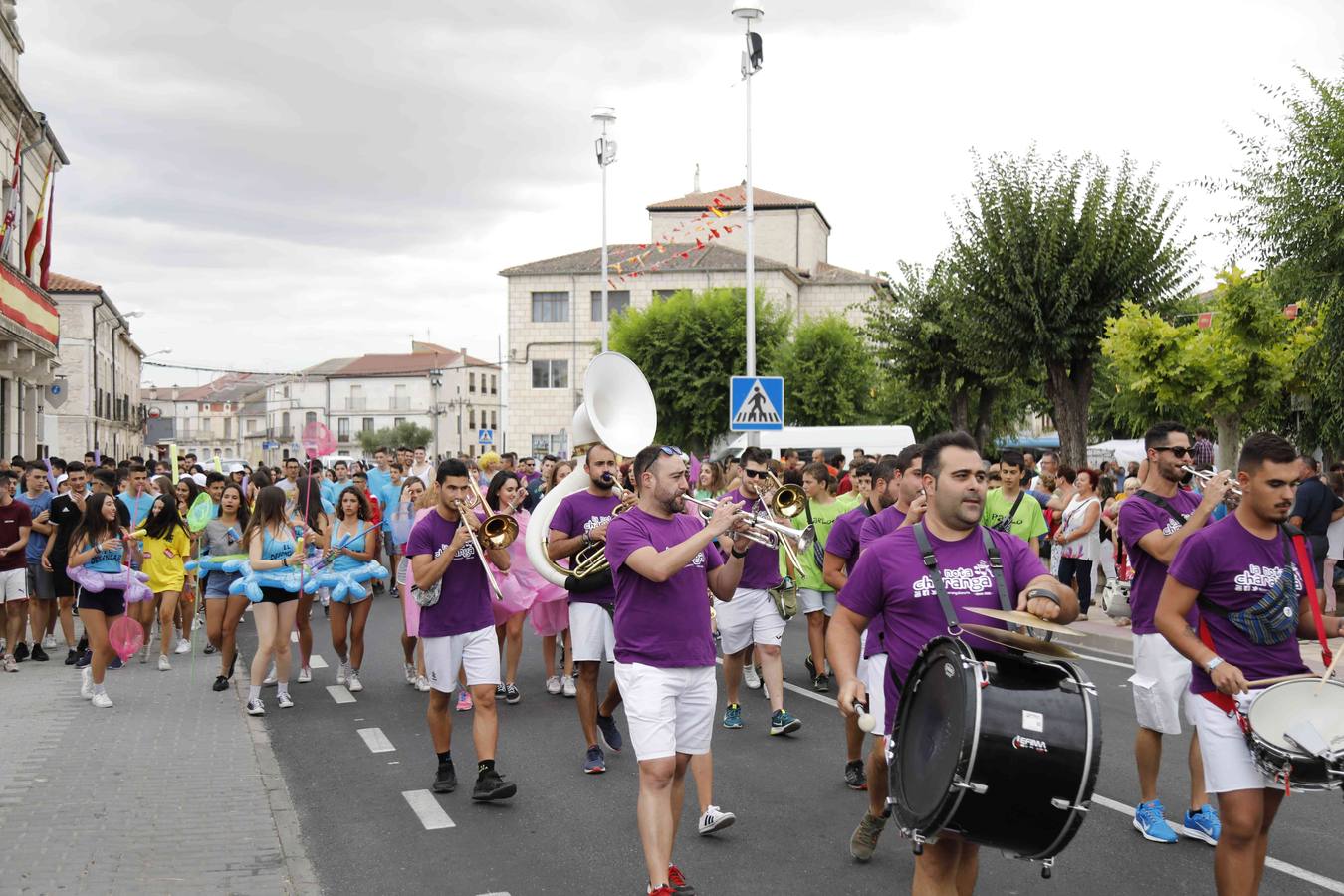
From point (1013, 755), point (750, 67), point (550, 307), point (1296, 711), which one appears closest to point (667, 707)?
point (1013, 755)

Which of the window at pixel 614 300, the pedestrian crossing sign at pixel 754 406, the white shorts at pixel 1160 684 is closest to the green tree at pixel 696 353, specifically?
the window at pixel 614 300

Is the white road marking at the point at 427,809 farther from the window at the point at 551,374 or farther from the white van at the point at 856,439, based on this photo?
the window at the point at 551,374

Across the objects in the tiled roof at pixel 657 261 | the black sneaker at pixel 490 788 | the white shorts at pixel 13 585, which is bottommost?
the black sneaker at pixel 490 788

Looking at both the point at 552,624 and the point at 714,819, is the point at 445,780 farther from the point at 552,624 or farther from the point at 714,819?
the point at 552,624

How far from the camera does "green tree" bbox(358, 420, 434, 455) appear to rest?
97938mm

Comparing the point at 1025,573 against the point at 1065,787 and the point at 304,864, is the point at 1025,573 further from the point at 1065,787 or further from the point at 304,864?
the point at 304,864

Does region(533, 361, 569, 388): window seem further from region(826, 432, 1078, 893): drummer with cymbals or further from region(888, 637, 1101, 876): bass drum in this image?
region(888, 637, 1101, 876): bass drum

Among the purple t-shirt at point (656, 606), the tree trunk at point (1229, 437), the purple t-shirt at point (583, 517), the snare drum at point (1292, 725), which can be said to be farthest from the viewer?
the tree trunk at point (1229, 437)

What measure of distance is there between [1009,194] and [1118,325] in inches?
138

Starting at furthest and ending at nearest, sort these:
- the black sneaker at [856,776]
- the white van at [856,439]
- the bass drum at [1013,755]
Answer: the white van at [856,439], the black sneaker at [856,776], the bass drum at [1013,755]

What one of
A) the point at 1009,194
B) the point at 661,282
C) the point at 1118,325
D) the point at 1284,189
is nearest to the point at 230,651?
the point at 1284,189

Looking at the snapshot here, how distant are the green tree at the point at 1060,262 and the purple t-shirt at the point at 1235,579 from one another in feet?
55.0

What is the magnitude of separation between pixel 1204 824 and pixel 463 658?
3915mm

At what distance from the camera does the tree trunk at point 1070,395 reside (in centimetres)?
2191
